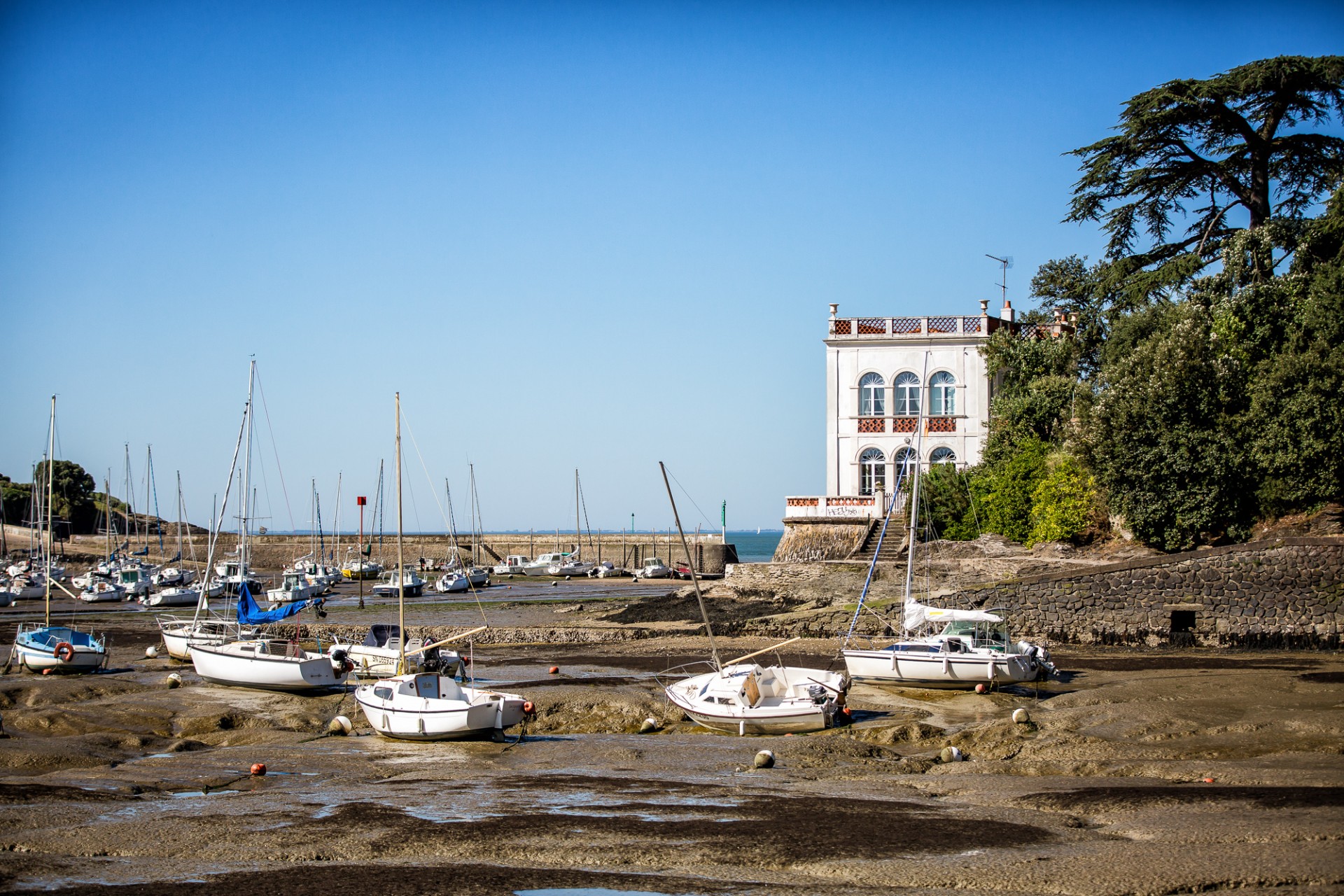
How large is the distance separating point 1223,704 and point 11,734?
87.4 ft

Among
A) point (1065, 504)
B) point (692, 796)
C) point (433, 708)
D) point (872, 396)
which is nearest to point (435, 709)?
point (433, 708)

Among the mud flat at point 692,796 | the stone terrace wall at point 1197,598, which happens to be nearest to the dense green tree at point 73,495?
the mud flat at point 692,796

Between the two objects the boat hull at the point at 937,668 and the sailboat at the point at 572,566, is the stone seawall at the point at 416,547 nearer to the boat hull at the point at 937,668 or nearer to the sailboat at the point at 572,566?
the sailboat at the point at 572,566

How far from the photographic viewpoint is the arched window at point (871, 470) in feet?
194

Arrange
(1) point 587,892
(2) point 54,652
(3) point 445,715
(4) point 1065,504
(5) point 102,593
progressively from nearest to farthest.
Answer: (1) point 587,892
(3) point 445,715
(2) point 54,652
(4) point 1065,504
(5) point 102,593

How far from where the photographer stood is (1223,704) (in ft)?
83.8

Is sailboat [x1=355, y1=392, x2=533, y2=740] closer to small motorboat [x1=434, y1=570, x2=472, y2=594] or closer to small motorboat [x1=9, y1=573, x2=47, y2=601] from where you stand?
small motorboat [x1=434, y1=570, x2=472, y2=594]

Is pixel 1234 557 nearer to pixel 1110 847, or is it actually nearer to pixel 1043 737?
pixel 1043 737

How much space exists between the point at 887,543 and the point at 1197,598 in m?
17.2

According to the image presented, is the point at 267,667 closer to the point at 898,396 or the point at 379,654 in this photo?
the point at 379,654

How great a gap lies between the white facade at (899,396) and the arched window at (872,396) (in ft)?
0.12

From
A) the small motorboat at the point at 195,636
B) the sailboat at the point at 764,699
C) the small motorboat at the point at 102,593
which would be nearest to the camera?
the sailboat at the point at 764,699

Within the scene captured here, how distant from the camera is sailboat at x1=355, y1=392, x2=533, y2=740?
24422 mm

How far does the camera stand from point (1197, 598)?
124ft
